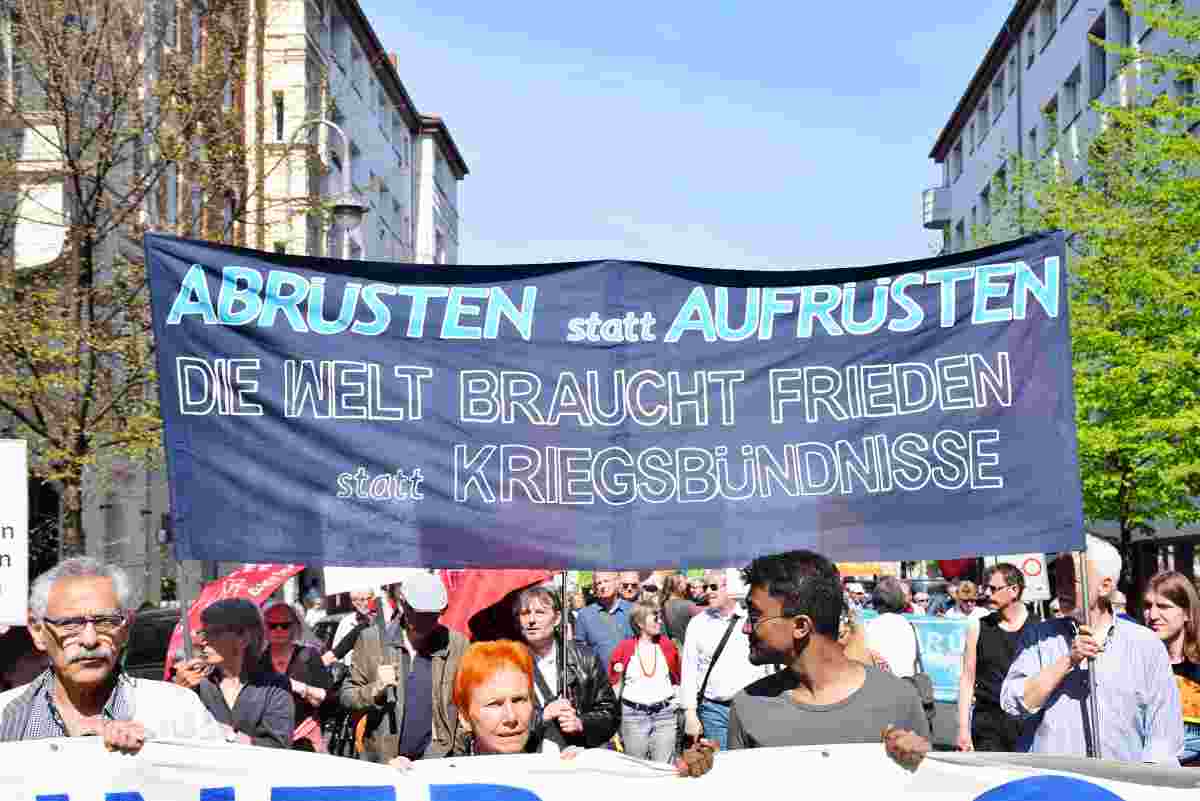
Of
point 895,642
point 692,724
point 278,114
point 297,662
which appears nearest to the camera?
point 297,662

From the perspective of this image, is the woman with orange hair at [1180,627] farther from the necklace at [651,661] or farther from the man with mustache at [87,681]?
the necklace at [651,661]

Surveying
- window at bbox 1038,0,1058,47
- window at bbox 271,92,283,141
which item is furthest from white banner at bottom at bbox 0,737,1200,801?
window at bbox 1038,0,1058,47

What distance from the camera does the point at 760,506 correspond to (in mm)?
6047

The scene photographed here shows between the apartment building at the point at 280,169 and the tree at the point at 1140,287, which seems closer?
the apartment building at the point at 280,169

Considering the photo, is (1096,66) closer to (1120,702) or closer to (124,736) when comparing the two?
(1120,702)

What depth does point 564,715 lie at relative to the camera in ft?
20.5

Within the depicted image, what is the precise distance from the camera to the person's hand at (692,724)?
1029cm

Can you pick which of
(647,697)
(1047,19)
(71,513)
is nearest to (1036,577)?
(647,697)

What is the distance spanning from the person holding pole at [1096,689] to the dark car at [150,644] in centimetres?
919

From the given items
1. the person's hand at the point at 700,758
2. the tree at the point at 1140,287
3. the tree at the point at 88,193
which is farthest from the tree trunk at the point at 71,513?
the person's hand at the point at 700,758

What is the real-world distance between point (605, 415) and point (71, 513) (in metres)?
12.3

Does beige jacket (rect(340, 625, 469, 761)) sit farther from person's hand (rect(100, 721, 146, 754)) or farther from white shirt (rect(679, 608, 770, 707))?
white shirt (rect(679, 608, 770, 707))

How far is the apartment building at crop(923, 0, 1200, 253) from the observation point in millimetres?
40684

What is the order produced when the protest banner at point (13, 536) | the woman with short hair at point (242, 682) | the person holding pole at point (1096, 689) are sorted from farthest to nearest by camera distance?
1. the protest banner at point (13, 536)
2. the woman with short hair at point (242, 682)
3. the person holding pole at point (1096, 689)
